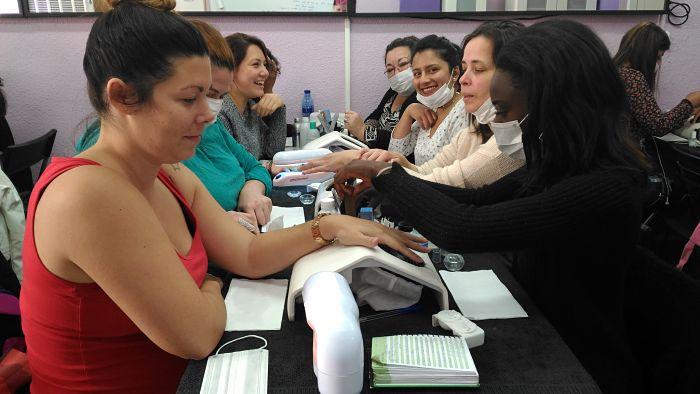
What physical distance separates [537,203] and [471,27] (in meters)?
2.87

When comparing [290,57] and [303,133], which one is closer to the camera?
[303,133]

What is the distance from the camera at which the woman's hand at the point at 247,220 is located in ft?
→ 5.03

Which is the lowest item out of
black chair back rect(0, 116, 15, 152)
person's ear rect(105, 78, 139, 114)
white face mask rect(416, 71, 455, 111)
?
black chair back rect(0, 116, 15, 152)

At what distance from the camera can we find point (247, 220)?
162 cm

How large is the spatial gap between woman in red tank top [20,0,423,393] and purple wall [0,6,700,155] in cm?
264

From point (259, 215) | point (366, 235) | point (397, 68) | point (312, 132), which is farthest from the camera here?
point (397, 68)

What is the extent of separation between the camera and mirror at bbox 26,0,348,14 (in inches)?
137

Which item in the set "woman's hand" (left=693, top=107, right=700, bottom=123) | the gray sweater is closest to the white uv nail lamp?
the gray sweater

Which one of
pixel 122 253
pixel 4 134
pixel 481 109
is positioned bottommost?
pixel 4 134

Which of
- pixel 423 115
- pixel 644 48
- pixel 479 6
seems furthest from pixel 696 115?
pixel 423 115

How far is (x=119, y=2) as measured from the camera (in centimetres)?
108

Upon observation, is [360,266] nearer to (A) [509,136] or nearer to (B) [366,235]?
(B) [366,235]

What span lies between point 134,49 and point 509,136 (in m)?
0.95

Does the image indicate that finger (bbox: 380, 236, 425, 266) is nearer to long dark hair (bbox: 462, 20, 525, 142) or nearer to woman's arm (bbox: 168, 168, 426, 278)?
woman's arm (bbox: 168, 168, 426, 278)
